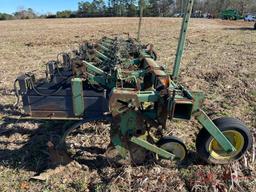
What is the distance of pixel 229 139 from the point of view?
150 inches

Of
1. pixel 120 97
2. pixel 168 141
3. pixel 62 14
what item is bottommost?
pixel 62 14

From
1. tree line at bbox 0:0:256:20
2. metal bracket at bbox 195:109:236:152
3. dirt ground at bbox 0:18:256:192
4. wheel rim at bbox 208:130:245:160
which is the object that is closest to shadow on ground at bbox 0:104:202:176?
dirt ground at bbox 0:18:256:192

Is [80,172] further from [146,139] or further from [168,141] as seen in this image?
[168,141]

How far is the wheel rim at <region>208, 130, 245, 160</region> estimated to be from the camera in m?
3.79

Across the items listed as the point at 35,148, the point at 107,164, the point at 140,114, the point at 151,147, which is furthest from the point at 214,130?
the point at 35,148

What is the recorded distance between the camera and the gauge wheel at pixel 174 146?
3.77 meters

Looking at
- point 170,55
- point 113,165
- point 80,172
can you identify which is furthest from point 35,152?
point 170,55

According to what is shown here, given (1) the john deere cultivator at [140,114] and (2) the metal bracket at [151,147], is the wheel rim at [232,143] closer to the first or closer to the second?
(1) the john deere cultivator at [140,114]

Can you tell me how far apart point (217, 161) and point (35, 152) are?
8.32 ft

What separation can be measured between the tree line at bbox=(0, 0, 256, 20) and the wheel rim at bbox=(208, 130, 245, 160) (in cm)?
5999

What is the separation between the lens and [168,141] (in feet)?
12.3

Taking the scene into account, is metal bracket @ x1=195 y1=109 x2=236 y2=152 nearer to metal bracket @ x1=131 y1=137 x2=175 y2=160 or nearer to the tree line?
metal bracket @ x1=131 y1=137 x2=175 y2=160

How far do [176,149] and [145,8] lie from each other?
63.1m

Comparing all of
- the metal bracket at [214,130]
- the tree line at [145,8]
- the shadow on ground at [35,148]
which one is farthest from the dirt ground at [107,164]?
the tree line at [145,8]
